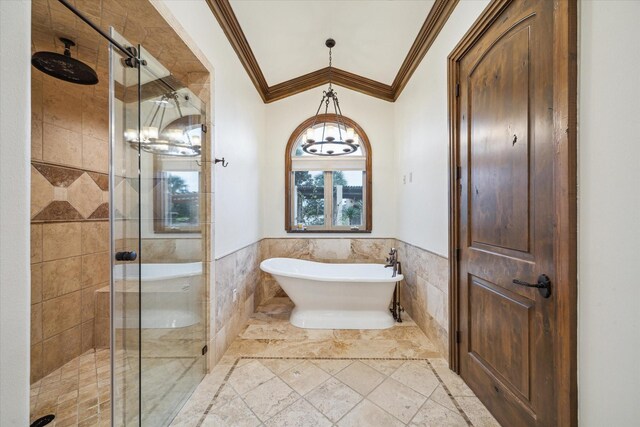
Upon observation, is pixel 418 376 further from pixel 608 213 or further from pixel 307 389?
pixel 608 213

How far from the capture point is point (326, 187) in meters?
3.60

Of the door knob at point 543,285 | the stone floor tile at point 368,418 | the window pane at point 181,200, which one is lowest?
the stone floor tile at point 368,418

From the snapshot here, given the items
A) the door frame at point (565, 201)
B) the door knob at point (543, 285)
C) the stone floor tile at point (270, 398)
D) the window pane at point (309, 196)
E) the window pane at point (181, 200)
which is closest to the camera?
the door frame at point (565, 201)

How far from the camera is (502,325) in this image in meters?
1.41

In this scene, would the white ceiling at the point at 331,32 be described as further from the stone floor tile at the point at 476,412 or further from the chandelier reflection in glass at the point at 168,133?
the stone floor tile at the point at 476,412

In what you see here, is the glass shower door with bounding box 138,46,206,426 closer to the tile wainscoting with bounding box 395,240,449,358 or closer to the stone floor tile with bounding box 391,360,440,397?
the stone floor tile with bounding box 391,360,440,397

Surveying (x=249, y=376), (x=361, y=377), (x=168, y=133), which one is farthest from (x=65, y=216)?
(x=361, y=377)

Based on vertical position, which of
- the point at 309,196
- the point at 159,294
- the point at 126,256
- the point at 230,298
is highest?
the point at 309,196

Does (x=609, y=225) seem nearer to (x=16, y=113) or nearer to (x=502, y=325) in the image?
(x=502, y=325)

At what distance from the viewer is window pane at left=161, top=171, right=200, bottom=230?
5.34 feet

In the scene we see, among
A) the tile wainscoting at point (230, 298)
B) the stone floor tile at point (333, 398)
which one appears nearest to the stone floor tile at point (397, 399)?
the stone floor tile at point (333, 398)

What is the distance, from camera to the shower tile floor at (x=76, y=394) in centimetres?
145

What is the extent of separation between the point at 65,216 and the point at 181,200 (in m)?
1.08

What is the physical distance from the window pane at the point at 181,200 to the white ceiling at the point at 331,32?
1.52m
